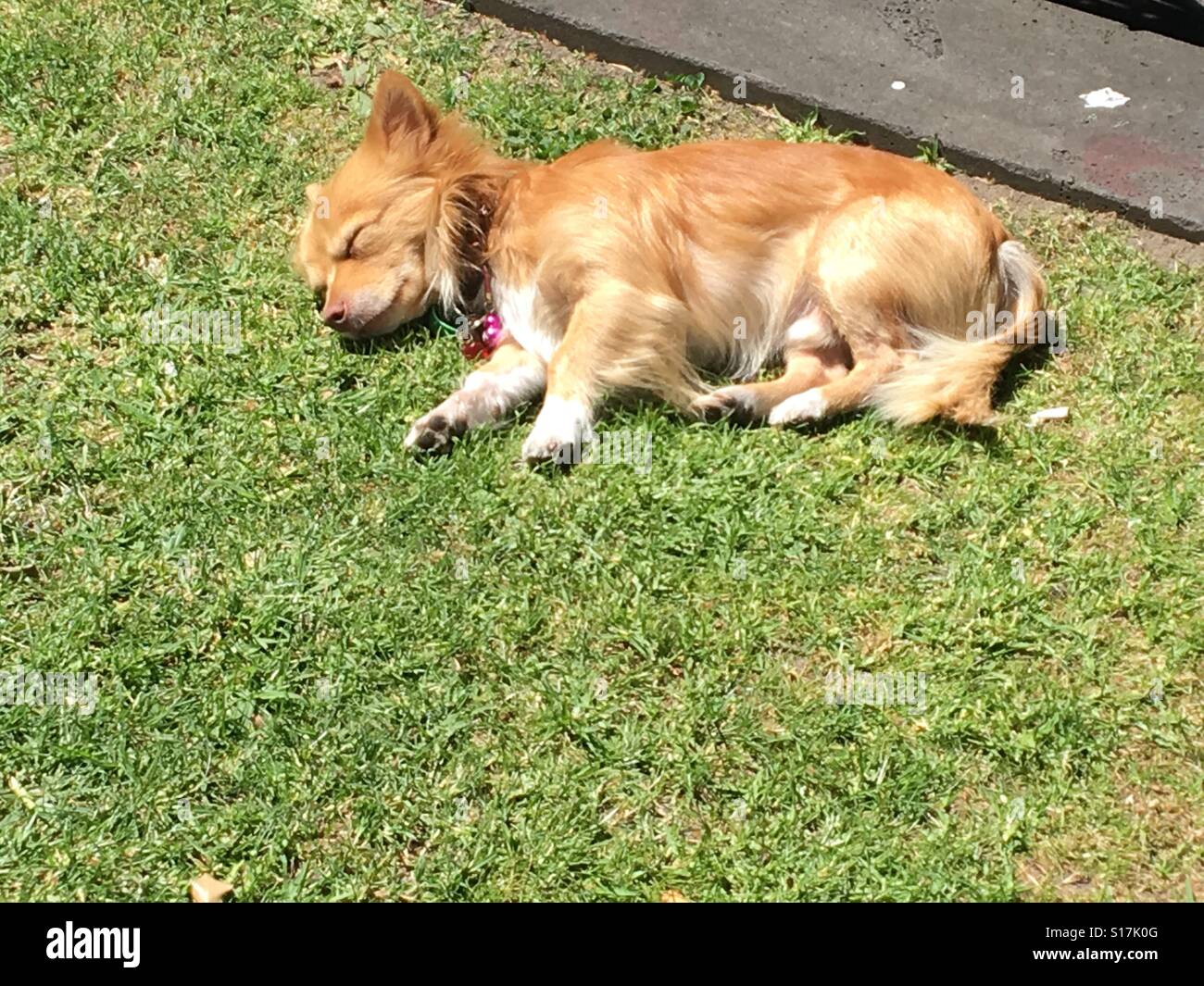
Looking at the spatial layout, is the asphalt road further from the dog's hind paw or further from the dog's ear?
the dog's hind paw

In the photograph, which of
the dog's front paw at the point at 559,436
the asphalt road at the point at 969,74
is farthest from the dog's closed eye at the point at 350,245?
the asphalt road at the point at 969,74

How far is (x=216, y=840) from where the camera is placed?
3834mm

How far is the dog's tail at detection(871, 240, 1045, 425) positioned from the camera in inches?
200

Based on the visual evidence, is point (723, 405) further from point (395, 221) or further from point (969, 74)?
point (969, 74)

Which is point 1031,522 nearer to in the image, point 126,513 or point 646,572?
point 646,572

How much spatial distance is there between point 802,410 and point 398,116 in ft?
6.98

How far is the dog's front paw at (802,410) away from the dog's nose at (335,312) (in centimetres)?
184

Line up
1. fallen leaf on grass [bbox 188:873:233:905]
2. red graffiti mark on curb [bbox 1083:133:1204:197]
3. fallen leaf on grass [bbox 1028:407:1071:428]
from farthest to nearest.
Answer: red graffiti mark on curb [bbox 1083:133:1204:197] → fallen leaf on grass [bbox 1028:407:1071:428] → fallen leaf on grass [bbox 188:873:233:905]

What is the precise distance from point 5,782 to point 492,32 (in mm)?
4706

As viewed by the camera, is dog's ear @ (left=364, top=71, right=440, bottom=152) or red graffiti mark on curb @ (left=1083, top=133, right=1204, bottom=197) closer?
dog's ear @ (left=364, top=71, right=440, bottom=152)

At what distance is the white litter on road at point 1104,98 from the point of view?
6.44 m

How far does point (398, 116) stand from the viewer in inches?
213

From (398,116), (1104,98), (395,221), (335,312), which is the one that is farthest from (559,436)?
(1104,98)

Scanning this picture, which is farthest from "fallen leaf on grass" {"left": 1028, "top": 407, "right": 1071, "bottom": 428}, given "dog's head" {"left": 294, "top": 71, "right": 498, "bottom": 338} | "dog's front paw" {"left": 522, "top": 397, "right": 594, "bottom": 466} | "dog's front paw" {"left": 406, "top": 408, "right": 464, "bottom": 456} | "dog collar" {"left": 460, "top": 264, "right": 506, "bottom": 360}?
"dog's head" {"left": 294, "top": 71, "right": 498, "bottom": 338}
